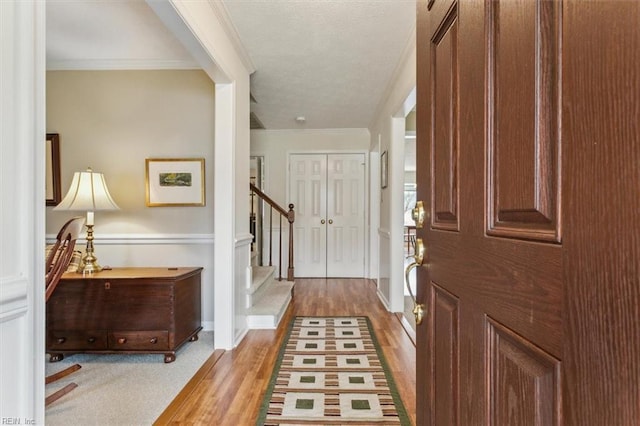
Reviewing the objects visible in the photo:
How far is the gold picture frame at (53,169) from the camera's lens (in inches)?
117

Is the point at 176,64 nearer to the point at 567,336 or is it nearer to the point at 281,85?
the point at 281,85

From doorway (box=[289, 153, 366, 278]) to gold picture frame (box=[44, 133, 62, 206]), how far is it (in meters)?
3.12

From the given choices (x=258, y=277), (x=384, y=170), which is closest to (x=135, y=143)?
(x=258, y=277)

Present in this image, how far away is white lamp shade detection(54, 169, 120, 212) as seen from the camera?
2.50 meters

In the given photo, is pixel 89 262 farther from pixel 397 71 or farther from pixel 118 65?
pixel 397 71

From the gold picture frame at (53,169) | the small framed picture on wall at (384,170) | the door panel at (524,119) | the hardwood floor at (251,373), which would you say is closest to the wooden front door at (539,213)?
the door panel at (524,119)

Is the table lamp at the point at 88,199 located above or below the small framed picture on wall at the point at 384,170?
below

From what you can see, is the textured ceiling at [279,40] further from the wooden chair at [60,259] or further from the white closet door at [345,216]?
the white closet door at [345,216]

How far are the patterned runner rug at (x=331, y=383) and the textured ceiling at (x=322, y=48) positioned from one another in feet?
7.98

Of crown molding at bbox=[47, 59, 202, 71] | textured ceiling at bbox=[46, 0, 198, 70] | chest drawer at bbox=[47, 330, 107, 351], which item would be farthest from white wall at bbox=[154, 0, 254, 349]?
chest drawer at bbox=[47, 330, 107, 351]

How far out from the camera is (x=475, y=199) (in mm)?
652

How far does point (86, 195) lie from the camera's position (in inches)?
99.9
